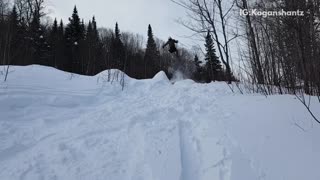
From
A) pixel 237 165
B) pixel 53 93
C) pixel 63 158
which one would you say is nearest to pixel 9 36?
pixel 53 93

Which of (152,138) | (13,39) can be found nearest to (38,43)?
(13,39)

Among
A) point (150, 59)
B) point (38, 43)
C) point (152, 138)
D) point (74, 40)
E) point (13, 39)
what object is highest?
point (74, 40)

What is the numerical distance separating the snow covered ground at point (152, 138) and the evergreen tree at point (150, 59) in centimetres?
2993

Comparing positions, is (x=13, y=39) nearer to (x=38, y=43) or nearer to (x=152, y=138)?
(x=38, y=43)

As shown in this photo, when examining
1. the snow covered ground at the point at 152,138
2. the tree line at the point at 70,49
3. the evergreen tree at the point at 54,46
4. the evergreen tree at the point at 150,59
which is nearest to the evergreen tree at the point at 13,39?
the tree line at the point at 70,49

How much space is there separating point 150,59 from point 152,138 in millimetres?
38672

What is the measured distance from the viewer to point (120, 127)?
4.51 meters

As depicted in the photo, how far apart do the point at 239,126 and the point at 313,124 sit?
0.92m

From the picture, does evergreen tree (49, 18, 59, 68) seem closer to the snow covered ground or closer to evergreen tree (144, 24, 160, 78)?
evergreen tree (144, 24, 160, 78)

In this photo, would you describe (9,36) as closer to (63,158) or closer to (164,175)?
(63,158)

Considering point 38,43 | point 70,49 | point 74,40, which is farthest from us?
point 74,40

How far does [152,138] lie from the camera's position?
13.3 ft

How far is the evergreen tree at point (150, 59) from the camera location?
37731 mm

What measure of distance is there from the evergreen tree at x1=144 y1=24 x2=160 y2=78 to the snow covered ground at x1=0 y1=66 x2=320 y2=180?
2993 cm
